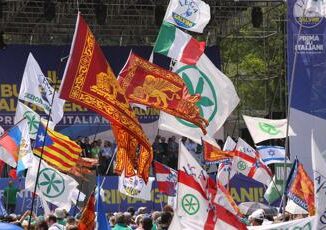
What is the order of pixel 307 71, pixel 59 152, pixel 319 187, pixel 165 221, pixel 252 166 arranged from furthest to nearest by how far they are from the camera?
pixel 307 71
pixel 252 166
pixel 59 152
pixel 165 221
pixel 319 187

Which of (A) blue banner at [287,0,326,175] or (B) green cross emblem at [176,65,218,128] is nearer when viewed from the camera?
(B) green cross emblem at [176,65,218,128]

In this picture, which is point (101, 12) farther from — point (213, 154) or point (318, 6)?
point (213, 154)

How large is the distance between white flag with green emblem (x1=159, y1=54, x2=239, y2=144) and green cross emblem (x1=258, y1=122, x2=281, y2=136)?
398 centimetres

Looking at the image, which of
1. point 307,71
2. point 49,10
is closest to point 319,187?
point 307,71

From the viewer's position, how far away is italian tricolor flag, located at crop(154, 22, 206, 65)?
15078 millimetres

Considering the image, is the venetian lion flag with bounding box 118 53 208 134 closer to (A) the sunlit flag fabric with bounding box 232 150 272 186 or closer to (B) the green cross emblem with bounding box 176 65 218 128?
(B) the green cross emblem with bounding box 176 65 218 128

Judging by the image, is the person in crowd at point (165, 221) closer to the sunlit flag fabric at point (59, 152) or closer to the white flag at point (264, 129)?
the sunlit flag fabric at point (59, 152)

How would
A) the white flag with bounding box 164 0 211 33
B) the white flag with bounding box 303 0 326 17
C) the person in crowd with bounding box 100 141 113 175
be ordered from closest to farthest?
1. the white flag with bounding box 164 0 211 33
2. the white flag with bounding box 303 0 326 17
3. the person in crowd with bounding box 100 141 113 175

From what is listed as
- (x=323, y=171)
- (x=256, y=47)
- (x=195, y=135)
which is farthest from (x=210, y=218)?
(x=256, y=47)

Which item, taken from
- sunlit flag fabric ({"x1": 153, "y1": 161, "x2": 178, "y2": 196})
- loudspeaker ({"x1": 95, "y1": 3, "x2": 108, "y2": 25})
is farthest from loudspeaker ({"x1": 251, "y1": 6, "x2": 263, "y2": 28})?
sunlit flag fabric ({"x1": 153, "y1": 161, "x2": 178, "y2": 196})

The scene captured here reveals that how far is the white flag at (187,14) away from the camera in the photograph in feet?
52.2

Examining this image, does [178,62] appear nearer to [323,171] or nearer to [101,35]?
[323,171]

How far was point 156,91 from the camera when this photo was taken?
42.5 feet

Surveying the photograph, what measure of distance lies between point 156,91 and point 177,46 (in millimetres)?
2457
